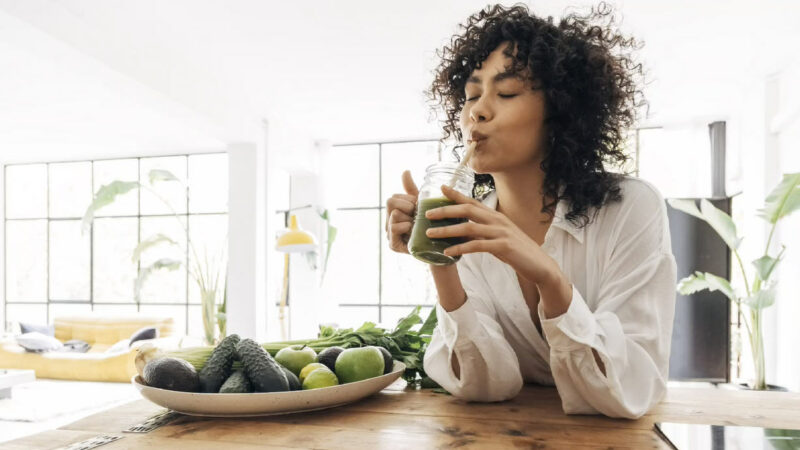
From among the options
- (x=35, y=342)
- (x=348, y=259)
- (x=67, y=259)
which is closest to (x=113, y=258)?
(x=67, y=259)

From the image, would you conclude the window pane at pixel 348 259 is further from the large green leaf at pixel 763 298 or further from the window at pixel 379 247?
the large green leaf at pixel 763 298

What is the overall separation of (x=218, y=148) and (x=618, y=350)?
27.9 ft

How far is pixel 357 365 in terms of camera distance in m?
1.08

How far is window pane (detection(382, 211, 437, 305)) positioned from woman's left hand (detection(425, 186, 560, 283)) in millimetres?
7684

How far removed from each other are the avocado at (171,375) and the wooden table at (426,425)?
0.19 feet

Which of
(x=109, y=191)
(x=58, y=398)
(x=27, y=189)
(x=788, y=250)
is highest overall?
(x=27, y=189)

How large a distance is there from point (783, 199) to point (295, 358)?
4078 millimetres

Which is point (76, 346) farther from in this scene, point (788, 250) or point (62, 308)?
point (788, 250)

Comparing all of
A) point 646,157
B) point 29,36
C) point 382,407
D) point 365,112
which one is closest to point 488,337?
point 382,407

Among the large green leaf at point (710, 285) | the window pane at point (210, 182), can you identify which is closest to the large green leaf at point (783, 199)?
the large green leaf at point (710, 285)

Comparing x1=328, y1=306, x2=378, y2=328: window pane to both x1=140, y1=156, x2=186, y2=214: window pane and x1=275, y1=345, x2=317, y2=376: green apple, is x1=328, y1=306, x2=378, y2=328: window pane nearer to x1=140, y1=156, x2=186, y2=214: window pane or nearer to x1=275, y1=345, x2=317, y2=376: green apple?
x1=140, y1=156, x2=186, y2=214: window pane

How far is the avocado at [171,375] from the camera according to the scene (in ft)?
3.16

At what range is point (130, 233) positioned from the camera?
15930 millimetres

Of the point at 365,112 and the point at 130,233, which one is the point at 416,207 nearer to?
the point at 365,112
